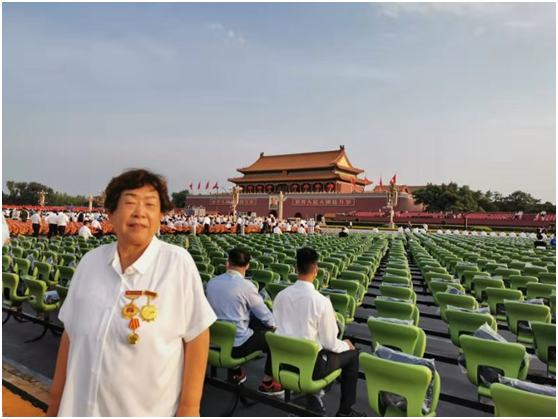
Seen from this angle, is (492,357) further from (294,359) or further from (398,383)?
(294,359)

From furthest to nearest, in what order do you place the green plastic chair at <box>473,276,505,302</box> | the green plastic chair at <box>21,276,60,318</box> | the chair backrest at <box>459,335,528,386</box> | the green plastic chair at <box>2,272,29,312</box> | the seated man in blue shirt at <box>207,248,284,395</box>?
the green plastic chair at <box>473,276,505,302</box>, the green plastic chair at <box>2,272,29,312</box>, the green plastic chair at <box>21,276,60,318</box>, the seated man in blue shirt at <box>207,248,284,395</box>, the chair backrest at <box>459,335,528,386</box>

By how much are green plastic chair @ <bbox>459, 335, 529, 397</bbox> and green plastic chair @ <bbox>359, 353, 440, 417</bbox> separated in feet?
2.00

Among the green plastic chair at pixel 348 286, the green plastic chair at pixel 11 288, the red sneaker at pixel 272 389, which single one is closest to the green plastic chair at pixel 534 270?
the green plastic chair at pixel 348 286

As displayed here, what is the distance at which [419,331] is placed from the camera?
310cm

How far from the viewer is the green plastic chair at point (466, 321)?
3.71 m

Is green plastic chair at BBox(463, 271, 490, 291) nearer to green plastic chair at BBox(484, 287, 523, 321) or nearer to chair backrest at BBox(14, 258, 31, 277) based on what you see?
green plastic chair at BBox(484, 287, 523, 321)

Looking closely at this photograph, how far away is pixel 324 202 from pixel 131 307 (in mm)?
43216

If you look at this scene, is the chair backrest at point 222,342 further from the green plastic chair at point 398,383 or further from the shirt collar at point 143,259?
the shirt collar at point 143,259

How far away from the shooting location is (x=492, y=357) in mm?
2830

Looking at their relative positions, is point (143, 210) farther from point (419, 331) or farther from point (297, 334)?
point (419, 331)

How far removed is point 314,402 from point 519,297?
3.70 metres

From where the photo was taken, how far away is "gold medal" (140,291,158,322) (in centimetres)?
146

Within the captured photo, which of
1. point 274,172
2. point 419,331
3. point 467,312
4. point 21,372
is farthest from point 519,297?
point 274,172

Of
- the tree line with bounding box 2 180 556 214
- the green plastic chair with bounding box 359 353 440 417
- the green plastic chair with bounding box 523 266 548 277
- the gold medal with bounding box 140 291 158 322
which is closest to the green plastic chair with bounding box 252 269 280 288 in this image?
the green plastic chair with bounding box 359 353 440 417
